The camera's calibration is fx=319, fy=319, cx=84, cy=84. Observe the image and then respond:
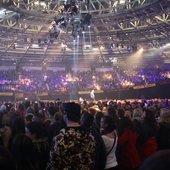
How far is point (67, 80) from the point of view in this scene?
36.8 metres

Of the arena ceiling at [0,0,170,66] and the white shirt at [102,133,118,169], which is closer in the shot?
the white shirt at [102,133,118,169]

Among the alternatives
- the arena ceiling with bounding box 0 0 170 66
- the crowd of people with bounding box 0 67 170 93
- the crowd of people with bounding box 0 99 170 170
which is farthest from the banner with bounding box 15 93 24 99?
the crowd of people with bounding box 0 99 170 170

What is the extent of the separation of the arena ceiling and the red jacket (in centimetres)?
1161

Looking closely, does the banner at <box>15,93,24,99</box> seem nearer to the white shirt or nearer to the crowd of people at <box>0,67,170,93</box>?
the crowd of people at <box>0,67,170,93</box>

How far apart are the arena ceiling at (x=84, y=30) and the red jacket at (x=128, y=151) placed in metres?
11.6

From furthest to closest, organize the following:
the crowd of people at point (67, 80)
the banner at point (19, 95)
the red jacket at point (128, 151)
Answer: the crowd of people at point (67, 80)
the banner at point (19, 95)
the red jacket at point (128, 151)

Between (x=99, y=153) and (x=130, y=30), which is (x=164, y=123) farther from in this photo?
(x=130, y=30)

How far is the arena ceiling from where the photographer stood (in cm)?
1953

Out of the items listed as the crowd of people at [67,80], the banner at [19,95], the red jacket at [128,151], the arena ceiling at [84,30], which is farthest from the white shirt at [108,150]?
the banner at [19,95]

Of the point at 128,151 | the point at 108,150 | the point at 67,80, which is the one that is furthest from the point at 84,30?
the point at 108,150

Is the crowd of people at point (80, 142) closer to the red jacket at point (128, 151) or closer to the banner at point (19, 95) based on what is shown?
the red jacket at point (128, 151)

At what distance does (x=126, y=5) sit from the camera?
19750 millimetres

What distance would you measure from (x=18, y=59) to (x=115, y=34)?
14819 mm

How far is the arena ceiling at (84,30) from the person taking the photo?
64.1 feet
